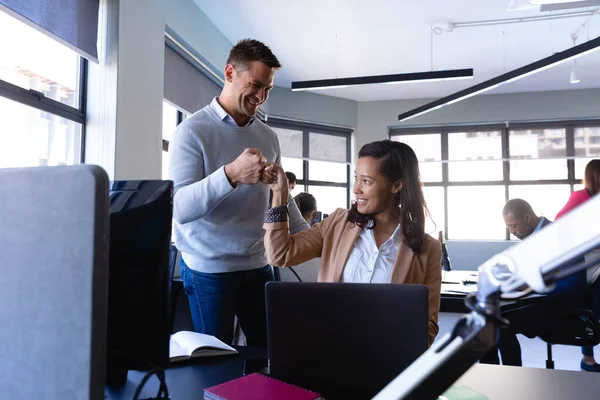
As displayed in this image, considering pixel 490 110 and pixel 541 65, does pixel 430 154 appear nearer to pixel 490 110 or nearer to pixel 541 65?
pixel 490 110

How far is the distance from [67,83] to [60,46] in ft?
0.70

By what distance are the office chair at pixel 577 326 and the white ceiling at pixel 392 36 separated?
2849mm

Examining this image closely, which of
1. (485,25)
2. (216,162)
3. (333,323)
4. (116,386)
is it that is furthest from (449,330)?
(485,25)

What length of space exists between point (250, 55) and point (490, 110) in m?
6.03

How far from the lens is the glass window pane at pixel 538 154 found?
Answer: 6746mm

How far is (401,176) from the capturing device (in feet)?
5.25

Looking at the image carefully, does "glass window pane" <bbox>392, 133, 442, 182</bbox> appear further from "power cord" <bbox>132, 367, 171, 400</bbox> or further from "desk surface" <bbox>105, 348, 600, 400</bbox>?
"power cord" <bbox>132, 367, 171, 400</bbox>

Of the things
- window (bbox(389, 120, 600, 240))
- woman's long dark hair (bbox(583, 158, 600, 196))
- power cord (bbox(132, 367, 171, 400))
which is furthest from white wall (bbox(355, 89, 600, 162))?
power cord (bbox(132, 367, 171, 400))

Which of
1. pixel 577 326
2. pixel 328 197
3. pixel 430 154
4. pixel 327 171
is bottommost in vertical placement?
pixel 577 326

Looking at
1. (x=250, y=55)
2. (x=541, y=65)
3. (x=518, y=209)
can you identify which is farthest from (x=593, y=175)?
(x=250, y=55)

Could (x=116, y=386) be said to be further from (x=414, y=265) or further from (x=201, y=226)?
(x=414, y=265)

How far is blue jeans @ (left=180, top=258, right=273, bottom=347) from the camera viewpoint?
152 cm

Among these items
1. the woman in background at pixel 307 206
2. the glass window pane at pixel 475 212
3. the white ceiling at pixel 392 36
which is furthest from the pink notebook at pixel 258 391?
the glass window pane at pixel 475 212

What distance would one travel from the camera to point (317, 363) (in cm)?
90
